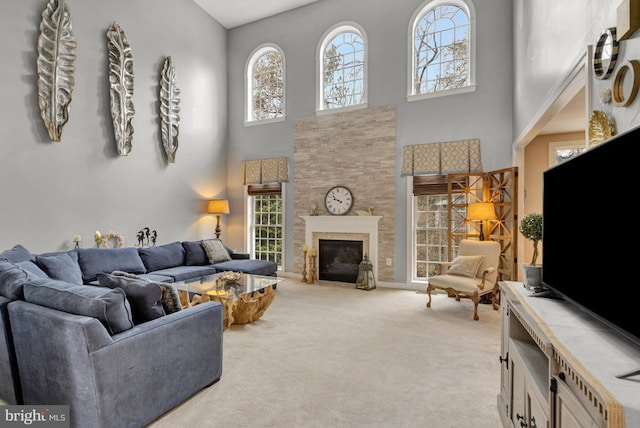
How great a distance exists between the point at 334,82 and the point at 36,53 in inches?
174

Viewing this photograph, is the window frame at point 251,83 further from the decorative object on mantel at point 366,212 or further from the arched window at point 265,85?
the decorative object on mantel at point 366,212

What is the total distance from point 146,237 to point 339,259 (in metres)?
3.31

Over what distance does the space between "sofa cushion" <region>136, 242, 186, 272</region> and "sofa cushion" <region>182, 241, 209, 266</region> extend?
0.25 ft

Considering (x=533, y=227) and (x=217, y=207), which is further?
(x=217, y=207)

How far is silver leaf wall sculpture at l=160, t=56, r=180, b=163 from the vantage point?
19.3 ft

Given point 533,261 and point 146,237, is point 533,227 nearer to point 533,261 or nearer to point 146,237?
point 533,261

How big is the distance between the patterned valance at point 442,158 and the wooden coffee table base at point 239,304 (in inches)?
125

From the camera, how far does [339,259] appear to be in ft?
20.6

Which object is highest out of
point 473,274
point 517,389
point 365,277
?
point 473,274

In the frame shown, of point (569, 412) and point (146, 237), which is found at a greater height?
point (146, 237)

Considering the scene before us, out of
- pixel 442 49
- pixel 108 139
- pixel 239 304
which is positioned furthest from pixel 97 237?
pixel 442 49

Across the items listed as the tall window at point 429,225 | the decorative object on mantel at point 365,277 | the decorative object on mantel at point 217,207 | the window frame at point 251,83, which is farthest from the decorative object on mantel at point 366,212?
the decorative object on mantel at point 217,207

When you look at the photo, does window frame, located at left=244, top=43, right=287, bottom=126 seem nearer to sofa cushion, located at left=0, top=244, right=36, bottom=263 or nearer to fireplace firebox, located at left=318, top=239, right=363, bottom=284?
fireplace firebox, located at left=318, top=239, right=363, bottom=284

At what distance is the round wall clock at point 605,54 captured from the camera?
5.67ft
